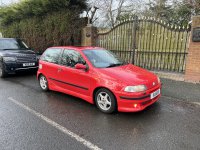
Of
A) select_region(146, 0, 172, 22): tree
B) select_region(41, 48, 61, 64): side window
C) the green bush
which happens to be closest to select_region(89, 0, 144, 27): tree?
select_region(146, 0, 172, 22): tree

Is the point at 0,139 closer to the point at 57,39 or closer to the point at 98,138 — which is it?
the point at 98,138

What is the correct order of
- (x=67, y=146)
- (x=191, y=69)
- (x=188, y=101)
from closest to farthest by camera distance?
(x=67, y=146) < (x=188, y=101) < (x=191, y=69)

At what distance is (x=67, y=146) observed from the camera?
284 centimetres

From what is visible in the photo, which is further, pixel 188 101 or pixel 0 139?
pixel 188 101

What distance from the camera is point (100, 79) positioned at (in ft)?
13.1

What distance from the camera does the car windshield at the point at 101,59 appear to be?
4494 millimetres

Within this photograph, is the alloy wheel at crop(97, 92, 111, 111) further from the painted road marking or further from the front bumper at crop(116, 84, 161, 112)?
the painted road marking

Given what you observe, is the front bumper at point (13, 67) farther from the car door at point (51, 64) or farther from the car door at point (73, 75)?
the car door at point (73, 75)

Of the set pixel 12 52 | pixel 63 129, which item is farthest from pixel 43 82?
pixel 12 52

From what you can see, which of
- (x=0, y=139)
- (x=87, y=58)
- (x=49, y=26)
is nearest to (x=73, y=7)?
(x=49, y=26)

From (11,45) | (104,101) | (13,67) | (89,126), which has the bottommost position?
(89,126)

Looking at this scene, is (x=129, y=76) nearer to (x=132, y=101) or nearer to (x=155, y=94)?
(x=132, y=101)

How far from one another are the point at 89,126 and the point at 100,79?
41.0 inches

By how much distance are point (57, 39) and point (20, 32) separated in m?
4.40
